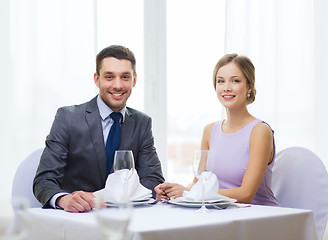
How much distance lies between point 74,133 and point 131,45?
5.48ft

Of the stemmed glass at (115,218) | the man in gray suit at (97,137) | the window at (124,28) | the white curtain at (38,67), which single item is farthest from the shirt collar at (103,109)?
the stemmed glass at (115,218)

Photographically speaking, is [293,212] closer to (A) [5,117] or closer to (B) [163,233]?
(B) [163,233]

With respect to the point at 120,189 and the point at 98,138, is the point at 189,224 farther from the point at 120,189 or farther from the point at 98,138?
the point at 98,138

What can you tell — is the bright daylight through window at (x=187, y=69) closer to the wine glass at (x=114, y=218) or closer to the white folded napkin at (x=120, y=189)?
the white folded napkin at (x=120, y=189)

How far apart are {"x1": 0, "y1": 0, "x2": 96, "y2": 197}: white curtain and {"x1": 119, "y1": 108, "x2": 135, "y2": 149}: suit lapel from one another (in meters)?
1.07

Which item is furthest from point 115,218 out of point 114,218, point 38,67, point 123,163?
point 38,67

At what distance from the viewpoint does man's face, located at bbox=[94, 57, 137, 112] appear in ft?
7.66

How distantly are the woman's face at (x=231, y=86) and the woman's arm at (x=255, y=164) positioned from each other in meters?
0.17

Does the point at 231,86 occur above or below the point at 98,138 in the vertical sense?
above

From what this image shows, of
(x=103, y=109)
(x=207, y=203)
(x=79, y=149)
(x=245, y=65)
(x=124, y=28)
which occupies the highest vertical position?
(x=124, y=28)

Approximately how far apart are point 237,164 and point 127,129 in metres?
0.58

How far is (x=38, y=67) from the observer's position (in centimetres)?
333

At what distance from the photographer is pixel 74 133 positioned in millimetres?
2266

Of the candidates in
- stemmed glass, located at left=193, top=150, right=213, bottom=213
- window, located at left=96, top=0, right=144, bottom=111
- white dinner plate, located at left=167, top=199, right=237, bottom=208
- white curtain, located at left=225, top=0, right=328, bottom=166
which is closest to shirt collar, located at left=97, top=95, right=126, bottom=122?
white dinner plate, located at left=167, top=199, right=237, bottom=208
